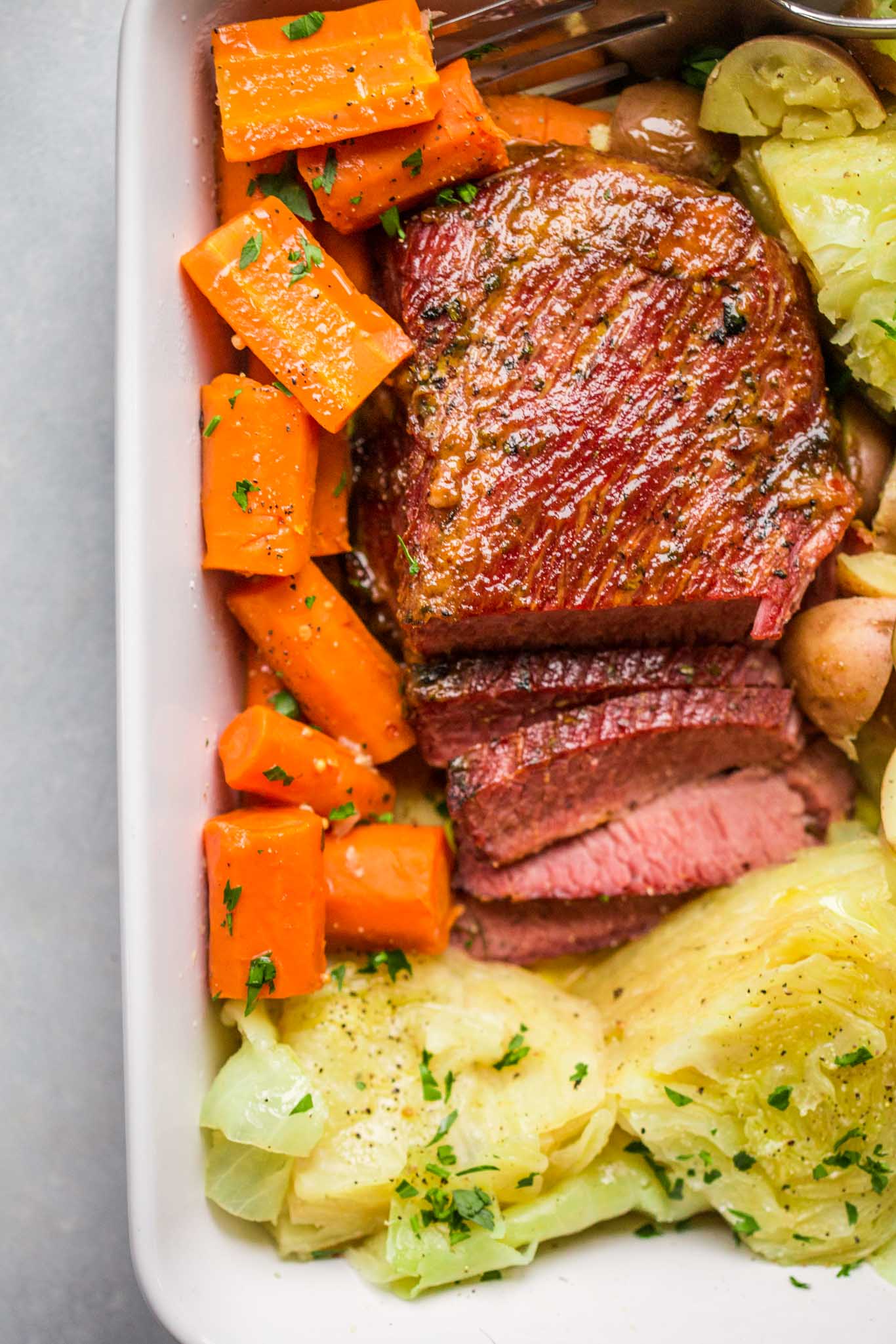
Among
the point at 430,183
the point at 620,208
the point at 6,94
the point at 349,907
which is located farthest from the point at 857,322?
the point at 6,94

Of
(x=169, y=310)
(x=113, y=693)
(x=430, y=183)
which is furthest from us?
(x=113, y=693)

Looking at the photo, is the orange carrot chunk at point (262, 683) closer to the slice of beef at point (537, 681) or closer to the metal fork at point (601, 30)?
the slice of beef at point (537, 681)

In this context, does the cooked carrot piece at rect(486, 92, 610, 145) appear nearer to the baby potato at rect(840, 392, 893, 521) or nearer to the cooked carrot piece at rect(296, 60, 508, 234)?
the cooked carrot piece at rect(296, 60, 508, 234)

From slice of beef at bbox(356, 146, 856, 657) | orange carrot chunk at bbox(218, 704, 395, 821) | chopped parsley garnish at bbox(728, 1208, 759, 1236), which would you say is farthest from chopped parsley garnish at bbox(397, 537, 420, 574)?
chopped parsley garnish at bbox(728, 1208, 759, 1236)

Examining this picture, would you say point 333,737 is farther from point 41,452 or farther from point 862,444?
point 862,444

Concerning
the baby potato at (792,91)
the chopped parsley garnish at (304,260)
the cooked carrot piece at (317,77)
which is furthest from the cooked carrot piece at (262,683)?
the baby potato at (792,91)
